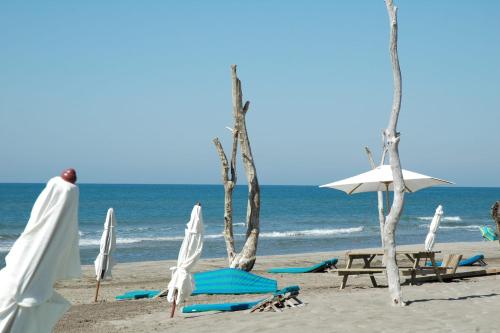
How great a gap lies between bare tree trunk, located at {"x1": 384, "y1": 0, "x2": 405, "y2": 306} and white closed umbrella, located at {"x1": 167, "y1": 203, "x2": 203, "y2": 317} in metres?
2.58

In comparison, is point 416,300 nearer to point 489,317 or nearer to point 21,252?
point 489,317

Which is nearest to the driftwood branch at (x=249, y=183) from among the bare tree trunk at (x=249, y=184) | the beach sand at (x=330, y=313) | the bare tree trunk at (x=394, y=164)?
the bare tree trunk at (x=249, y=184)

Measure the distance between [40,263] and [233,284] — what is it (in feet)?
25.4

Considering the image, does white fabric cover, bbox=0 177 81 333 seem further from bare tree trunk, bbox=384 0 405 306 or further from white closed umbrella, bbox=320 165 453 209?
white closed umbrella, bbox=320 165 453 209

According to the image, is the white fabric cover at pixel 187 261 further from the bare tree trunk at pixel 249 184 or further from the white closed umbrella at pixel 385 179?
the bare tree trunk at pixel 249 184

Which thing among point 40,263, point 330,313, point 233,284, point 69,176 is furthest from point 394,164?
point 40,263

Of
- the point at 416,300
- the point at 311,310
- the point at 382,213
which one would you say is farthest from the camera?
the point at 382,213

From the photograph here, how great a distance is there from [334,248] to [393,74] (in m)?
21.5

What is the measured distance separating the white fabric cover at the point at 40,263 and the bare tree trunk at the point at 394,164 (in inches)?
221

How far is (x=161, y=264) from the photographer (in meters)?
20.7

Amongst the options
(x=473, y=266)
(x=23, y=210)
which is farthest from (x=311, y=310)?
(x=23, y=210)

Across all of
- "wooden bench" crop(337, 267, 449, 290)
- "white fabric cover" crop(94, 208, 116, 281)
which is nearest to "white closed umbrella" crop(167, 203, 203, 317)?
"white fabric cover" crop(94, 208, 116, 281)

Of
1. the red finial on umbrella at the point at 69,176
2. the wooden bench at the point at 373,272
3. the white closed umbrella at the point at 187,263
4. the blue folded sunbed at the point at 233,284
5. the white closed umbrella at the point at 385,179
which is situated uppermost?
the white closed umbrella at the point at 385,179

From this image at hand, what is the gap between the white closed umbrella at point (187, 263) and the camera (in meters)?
9.38
